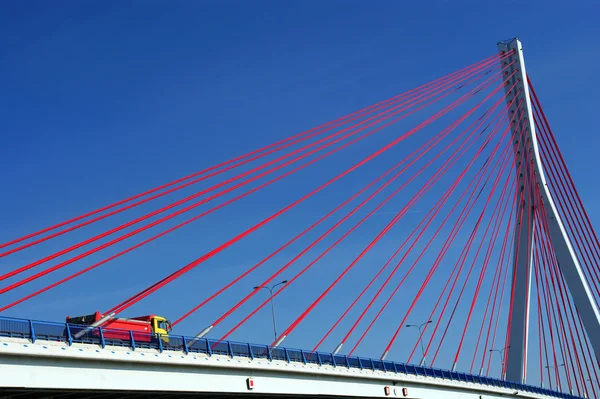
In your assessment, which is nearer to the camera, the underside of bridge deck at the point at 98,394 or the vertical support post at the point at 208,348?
the underside of bridge deck at the point at 98,394

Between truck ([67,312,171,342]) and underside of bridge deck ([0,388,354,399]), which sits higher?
truck ([67,312,171,342])

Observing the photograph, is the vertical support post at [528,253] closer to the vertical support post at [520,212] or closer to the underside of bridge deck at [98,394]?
the vertical support post at [520,212]

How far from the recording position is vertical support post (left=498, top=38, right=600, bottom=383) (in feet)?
180

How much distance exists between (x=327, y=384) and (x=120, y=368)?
14355mm

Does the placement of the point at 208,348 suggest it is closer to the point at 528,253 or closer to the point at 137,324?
the point at 137,324

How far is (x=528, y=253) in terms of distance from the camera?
183 ft

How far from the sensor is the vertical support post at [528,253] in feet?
180

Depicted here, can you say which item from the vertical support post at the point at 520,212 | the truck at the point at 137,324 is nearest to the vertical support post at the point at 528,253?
the vertical support post at the point at 520,212

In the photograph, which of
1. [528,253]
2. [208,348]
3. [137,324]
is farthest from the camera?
[528,253]

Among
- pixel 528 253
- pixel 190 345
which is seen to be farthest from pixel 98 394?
pixel 528 253

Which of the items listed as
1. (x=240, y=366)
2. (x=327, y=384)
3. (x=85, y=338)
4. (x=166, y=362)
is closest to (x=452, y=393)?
(x=327, y=384)

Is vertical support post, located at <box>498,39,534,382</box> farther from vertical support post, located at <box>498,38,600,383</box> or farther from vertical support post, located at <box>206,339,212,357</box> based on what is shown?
vertical support post, located at <box>206,339,212,357</box>

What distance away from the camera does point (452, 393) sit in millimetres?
52625

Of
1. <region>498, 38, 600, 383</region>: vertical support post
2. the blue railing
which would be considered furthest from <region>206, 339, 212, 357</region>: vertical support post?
<region>498, 38, 600, 383</region>: vertical support post
